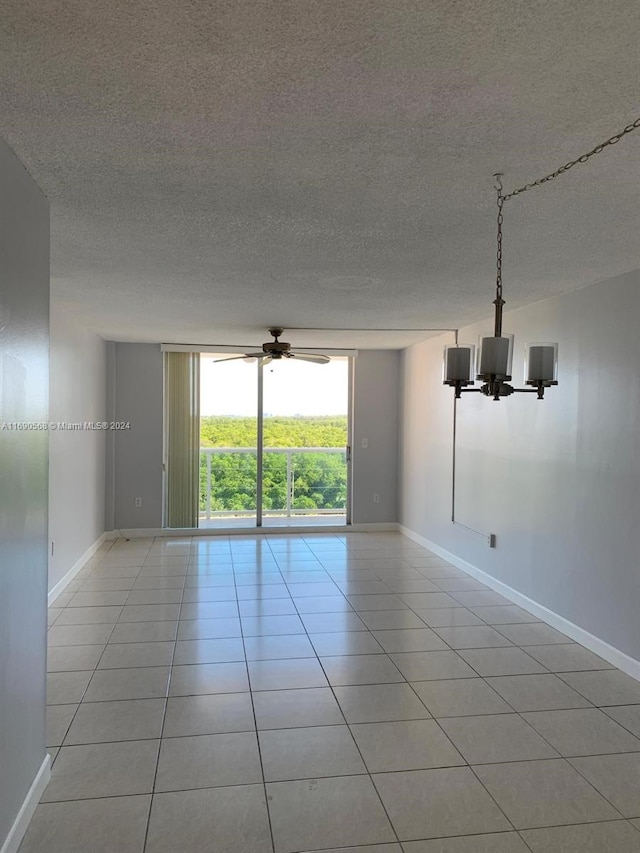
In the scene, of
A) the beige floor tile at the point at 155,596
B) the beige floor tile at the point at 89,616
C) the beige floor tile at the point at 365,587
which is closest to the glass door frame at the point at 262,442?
the beige floor tile at the point at 365,587

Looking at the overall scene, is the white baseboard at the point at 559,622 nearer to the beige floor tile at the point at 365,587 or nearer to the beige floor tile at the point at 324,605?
the beige floor tile at the point at 365,587

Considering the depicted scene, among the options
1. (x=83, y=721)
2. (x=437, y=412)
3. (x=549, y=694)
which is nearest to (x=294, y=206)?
(x=83, y=721)

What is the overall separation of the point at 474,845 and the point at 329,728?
0.86m

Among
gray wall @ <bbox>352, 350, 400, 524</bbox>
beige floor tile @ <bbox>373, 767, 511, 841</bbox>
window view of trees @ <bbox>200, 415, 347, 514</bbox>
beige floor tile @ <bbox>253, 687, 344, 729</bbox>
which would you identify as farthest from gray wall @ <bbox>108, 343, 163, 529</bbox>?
beige floor tile @ <bbox>373, 767, 511, 841</bbox>

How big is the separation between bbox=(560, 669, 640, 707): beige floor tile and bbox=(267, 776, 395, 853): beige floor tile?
4.70 feet

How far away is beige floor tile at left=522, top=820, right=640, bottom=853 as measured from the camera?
1957 millimetres

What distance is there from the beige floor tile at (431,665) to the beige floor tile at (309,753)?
2.36 feet

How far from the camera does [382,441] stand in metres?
7.54

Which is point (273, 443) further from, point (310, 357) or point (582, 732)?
point (582, 732)

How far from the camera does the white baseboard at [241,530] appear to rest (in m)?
6.94

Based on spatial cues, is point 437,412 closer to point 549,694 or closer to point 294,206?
point 549,694

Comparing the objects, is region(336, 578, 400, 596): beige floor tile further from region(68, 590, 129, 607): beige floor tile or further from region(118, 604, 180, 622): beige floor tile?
region(68, 590, 129, 607): beige floor tile

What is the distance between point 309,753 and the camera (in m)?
2.49

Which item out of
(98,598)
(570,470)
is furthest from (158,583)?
(570,470)
